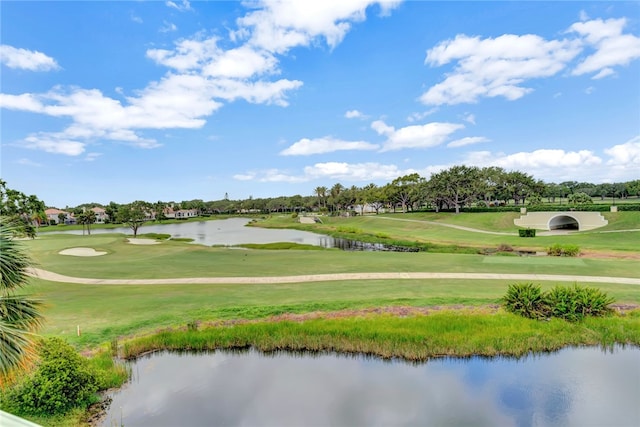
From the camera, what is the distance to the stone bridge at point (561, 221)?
5219 cm

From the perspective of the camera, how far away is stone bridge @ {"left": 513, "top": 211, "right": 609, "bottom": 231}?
5219 cm

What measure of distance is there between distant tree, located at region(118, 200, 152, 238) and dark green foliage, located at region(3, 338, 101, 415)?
3443 inches

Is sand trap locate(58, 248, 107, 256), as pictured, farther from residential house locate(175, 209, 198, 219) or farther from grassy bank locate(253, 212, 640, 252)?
residential house locate(175, 209, 198, 219)

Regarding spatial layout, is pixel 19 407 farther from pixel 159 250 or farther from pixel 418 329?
pixel 159 250

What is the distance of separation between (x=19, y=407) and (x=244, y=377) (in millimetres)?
5710

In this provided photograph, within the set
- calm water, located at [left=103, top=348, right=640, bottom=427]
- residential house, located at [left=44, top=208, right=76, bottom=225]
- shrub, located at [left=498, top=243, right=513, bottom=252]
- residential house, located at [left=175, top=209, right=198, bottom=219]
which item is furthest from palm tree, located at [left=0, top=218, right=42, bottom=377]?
residential house, located at [left=175, top=209, right=198, bottom=219]

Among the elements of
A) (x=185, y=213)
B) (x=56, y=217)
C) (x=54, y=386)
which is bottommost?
(x=54, y=386)

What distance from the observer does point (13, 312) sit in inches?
243

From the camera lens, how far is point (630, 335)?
43.0 ft

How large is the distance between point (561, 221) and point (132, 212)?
94.5m

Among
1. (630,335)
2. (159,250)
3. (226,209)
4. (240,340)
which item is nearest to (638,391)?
(630,335)

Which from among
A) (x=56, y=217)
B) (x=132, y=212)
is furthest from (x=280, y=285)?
(x=56, y=217)

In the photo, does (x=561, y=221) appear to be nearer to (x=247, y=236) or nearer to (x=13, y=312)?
(x=247, y=236)

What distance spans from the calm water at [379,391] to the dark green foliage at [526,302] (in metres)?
2.60
